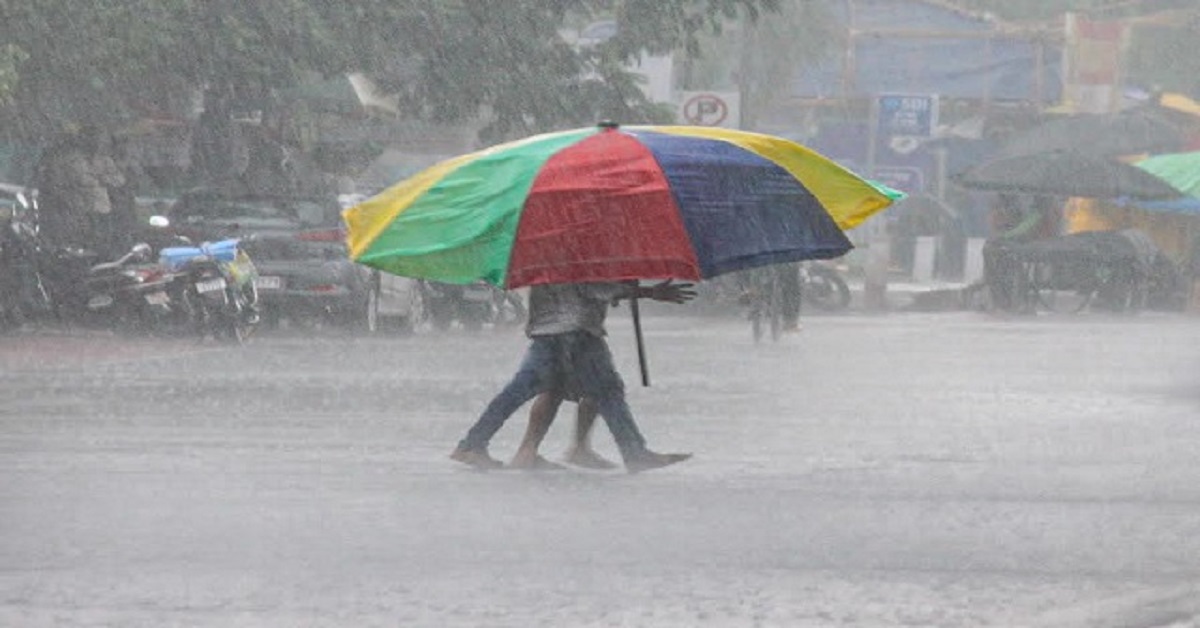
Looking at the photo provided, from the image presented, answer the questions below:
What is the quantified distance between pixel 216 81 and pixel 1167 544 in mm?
21397

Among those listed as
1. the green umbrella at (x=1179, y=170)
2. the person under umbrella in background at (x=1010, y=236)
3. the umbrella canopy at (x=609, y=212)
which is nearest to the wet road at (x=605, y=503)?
the umbrella canopy at (x=609, y=212)

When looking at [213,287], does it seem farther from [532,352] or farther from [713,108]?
[713,108]

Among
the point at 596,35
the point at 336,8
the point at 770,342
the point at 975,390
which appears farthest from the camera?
the point at 596,35

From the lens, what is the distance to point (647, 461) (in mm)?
14609

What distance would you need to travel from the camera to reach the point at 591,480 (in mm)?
14344

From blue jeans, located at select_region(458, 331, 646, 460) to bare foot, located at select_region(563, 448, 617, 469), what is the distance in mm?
321

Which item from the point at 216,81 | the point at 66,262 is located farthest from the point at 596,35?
the point at 66,262

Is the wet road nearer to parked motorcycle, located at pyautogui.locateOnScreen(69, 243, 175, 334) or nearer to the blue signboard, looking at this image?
parked motorcycle, located at pyautogui.locateOnScreen(69, 243, 175, 334)

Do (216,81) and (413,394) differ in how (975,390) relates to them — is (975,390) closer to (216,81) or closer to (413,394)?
(413,394)

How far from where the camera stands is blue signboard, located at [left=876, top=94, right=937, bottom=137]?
48.5 m

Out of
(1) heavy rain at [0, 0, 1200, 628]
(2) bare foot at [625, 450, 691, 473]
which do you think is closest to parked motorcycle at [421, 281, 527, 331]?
(1) heavy rain at [0, 0, 1200, 628]

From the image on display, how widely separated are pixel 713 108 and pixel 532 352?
2565 cm

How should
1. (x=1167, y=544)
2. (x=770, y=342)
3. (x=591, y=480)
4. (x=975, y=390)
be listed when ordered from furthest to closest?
(x=770, y=342)
(x=975, y=390)
(x=591, y=480)
(x=1167, y=544)

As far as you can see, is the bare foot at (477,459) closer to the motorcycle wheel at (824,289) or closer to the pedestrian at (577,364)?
the pedestrian at (577,364)
